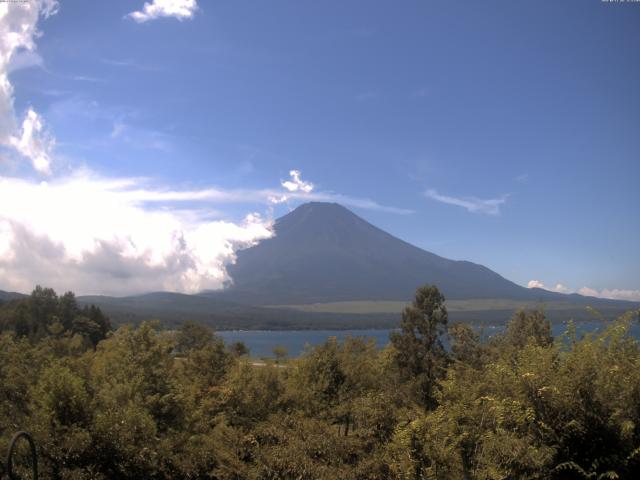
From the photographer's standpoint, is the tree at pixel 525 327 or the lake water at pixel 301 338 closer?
the lake water at pixel 301 338

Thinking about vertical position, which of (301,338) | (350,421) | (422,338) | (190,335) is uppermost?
(422,338)

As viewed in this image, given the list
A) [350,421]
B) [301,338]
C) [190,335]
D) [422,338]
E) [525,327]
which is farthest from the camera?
[301,338]

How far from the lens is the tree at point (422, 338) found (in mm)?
24531

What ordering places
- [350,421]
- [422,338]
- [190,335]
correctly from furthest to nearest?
[190,335]
[422,338]
[350,421]

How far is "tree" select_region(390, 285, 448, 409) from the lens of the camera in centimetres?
2453

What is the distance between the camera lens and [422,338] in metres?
25.4

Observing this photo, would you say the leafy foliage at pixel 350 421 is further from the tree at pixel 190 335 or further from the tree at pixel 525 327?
the tree at pixel 190 335

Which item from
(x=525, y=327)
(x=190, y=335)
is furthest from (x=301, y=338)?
(x=525, y=327)

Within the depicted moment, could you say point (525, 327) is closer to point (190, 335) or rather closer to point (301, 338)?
point (190, 335)

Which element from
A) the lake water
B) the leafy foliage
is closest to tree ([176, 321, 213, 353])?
the lake water

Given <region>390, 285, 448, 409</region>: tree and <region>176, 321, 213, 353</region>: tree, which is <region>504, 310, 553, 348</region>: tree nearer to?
<region>390, 285, 448, 409</region>: tree

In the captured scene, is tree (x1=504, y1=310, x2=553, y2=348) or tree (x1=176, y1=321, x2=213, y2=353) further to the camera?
tree (x1=176, y1=321, x2=213, y2=353)

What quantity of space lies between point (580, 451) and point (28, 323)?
6615 cm

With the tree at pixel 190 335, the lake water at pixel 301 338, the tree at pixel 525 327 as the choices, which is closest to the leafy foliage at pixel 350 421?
the lake water at pixel 301 338
